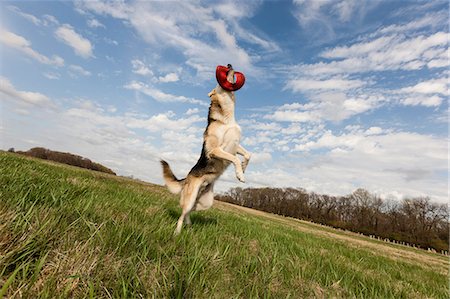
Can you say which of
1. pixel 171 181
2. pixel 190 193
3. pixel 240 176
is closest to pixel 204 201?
pixel 190 193

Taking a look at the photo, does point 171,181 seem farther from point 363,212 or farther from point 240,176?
point 363,212

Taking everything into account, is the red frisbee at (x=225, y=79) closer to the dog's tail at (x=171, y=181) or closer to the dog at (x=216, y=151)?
the dog at (x=216, y=151)

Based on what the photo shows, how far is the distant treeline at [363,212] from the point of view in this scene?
238ft

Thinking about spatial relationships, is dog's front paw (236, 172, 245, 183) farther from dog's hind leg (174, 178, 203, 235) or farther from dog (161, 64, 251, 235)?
dog's hind leg (174, 178, 203, 235)

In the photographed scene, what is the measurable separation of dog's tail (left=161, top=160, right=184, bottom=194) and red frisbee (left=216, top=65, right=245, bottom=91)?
97.2 inches

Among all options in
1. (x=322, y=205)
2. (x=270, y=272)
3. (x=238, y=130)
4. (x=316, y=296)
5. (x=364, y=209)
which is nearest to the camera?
(x=316, y=296)

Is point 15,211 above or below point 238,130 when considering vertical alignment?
below

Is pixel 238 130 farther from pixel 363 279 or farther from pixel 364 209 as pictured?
pixel 364 209

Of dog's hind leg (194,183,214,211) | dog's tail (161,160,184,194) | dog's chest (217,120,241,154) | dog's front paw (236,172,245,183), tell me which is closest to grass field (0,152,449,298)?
dog's front paw (236,172,245,183)

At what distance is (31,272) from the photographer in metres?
1.70

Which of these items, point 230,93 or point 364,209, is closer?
point 230,93

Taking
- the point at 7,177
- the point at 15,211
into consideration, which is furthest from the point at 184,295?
the point at 7,177

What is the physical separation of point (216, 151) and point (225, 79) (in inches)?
63.1

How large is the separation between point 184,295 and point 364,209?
104m
